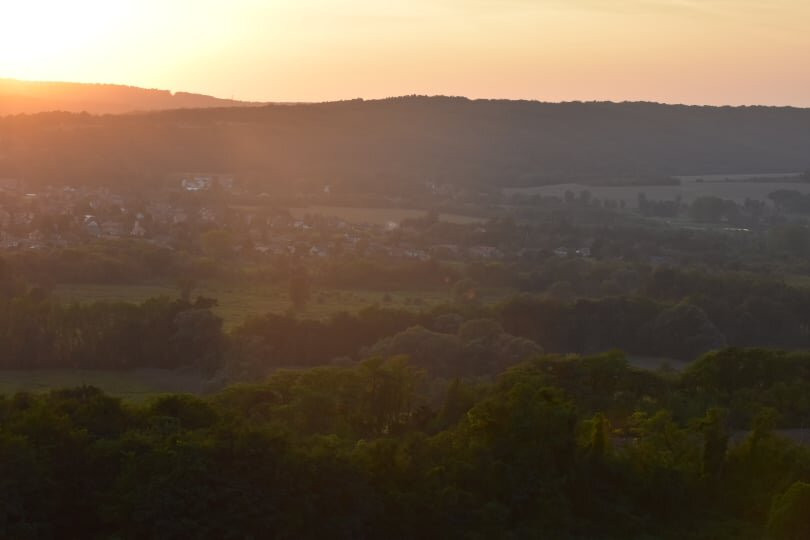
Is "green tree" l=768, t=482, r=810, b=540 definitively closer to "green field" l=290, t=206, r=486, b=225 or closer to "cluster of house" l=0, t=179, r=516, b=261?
"cluster of house" l=0, t=179, r=516, b=261

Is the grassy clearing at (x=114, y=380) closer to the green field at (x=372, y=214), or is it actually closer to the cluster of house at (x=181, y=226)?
the cluster of house at (x=181, y=226)

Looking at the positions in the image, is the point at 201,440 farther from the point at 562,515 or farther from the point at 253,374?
the point at 253,374

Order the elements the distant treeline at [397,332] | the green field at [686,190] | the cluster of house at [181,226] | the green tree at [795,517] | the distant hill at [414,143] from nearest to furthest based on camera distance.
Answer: the green tree at [795,517] → the distant treeline at [397,332] → the cluster of house at [181,226] → the distant hill at [414,143] → the green field at [686,190]

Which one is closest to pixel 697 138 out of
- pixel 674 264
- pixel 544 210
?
pixel 544 210

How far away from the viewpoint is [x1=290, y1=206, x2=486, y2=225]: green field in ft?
293

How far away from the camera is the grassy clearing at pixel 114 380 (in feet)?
114

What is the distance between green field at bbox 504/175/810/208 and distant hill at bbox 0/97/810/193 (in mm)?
5867

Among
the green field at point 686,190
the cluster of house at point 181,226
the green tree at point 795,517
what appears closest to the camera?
A: the green tree at point 795,517

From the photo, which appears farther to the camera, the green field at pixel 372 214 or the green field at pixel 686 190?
the green field at pixel 686 190

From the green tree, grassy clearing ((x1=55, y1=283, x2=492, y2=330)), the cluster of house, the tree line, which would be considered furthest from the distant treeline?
the cluster of house

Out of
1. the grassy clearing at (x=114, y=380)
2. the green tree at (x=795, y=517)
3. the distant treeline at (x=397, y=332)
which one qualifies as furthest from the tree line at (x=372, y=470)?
the distant treeline at (x=397, y=332)

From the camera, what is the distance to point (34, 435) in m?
17.2

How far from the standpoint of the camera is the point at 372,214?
93.8m

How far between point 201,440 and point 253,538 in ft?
6.09
